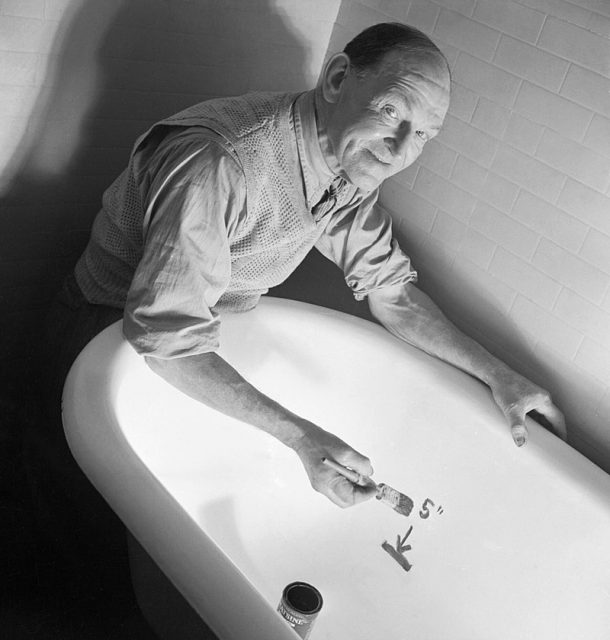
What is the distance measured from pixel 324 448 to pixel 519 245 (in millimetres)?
636

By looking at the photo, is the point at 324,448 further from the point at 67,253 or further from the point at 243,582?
the point at 67,253

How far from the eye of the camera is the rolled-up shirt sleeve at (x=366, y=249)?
178cm

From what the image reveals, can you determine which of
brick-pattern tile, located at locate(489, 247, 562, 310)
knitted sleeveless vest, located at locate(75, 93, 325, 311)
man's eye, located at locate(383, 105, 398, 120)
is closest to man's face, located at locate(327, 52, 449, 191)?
man's eye, located at locate(383, 105, 398, 120)

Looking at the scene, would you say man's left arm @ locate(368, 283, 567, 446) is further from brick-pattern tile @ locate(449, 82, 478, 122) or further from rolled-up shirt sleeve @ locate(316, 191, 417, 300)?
brick-pattern tile @ locate(449, 82, 478, 122)

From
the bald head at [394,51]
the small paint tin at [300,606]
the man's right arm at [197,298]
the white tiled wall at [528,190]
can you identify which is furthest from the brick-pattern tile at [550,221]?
the small paint tin at [300,606]

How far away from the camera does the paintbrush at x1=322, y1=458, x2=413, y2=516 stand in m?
1.34

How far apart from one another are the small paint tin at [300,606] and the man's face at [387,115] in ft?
2.25

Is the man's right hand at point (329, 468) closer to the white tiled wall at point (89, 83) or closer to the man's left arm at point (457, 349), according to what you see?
the man's left arm at point (457, 349)

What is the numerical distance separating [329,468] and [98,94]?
A: 3.00ft

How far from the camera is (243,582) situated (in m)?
1.08

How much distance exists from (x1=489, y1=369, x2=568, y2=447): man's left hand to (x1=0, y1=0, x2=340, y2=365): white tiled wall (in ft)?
2.78

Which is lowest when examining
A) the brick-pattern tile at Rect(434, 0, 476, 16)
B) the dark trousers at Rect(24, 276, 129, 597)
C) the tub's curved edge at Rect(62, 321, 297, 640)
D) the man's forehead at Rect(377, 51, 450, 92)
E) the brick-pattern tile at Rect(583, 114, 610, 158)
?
the dark trousers at Rect(24, 276, 129, 597)

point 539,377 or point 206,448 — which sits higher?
point 539,377


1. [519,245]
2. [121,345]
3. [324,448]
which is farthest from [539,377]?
[121,345]
